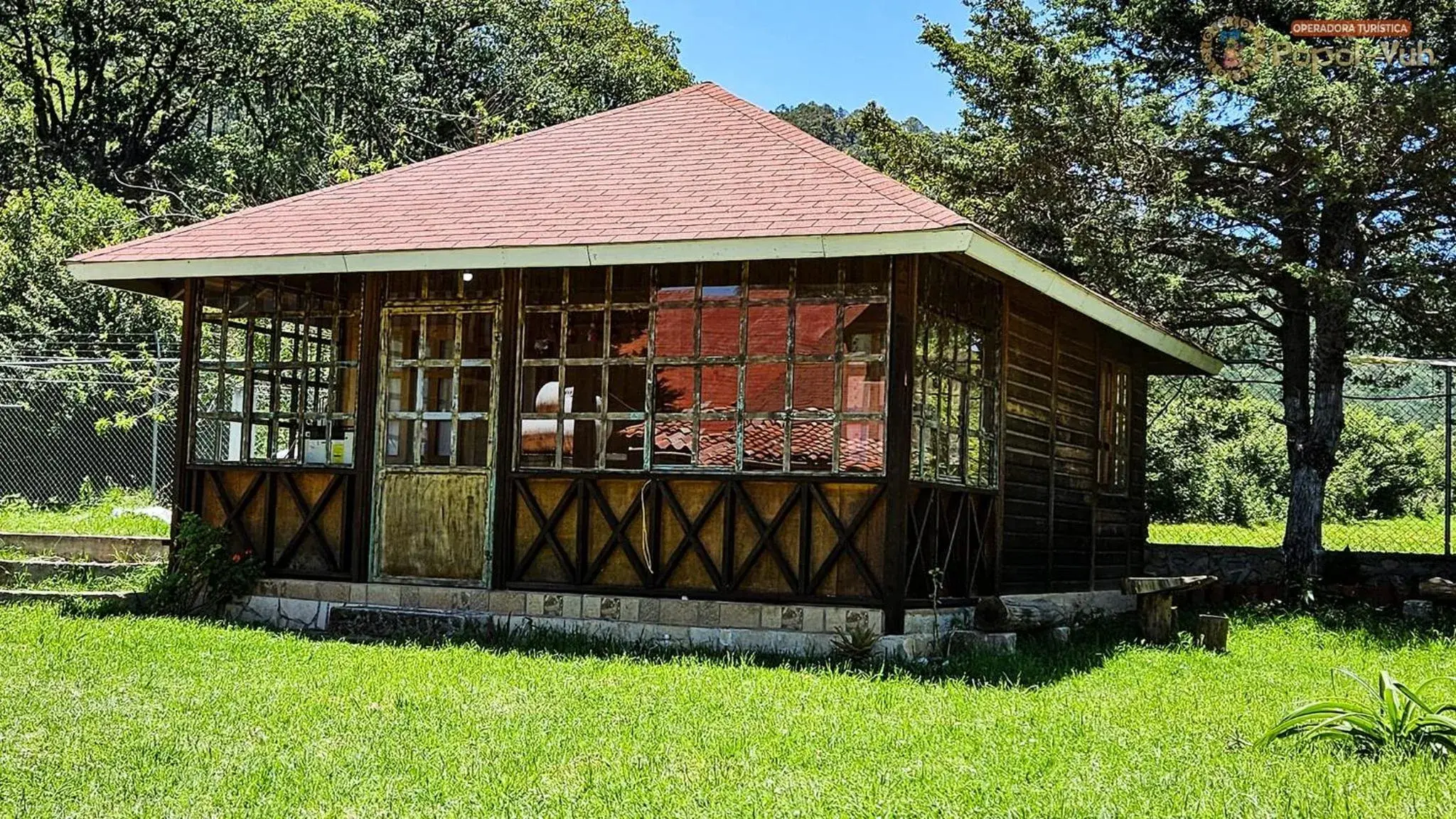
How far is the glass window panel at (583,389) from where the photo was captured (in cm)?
1146

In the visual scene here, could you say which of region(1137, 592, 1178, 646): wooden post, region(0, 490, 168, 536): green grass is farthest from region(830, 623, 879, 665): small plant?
region(0, 490, 168, 536): green grass

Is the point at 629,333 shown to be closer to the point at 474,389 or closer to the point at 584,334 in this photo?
the point at 584,334

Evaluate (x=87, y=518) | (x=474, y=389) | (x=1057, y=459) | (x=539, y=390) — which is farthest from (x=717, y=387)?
(x=87, y=518)

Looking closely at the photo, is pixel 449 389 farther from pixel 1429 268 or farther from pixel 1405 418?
pixel 1405 418

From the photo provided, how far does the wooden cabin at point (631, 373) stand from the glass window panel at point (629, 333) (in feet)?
0.08

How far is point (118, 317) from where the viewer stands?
82.9 ft

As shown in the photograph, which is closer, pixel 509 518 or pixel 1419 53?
pixel 509 518

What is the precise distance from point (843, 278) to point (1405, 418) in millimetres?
24544

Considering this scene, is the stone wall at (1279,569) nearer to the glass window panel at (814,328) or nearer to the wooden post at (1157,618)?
the wooden post at (1157,618)

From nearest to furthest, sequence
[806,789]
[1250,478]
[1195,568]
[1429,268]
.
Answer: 1. [806,789]
2. [1429,268]
3. [1195,568]
4. [1250,478]

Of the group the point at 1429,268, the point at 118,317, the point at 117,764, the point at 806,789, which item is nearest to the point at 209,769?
the point at 117,764

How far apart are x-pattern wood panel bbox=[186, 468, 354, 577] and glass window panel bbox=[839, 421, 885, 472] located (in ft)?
13.4

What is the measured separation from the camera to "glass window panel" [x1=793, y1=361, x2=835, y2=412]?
10766 millimetres

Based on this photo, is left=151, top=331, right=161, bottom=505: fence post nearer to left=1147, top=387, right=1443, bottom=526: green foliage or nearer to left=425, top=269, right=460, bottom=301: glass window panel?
left=425, top=269, right=460, bottom=301: glass window panel
